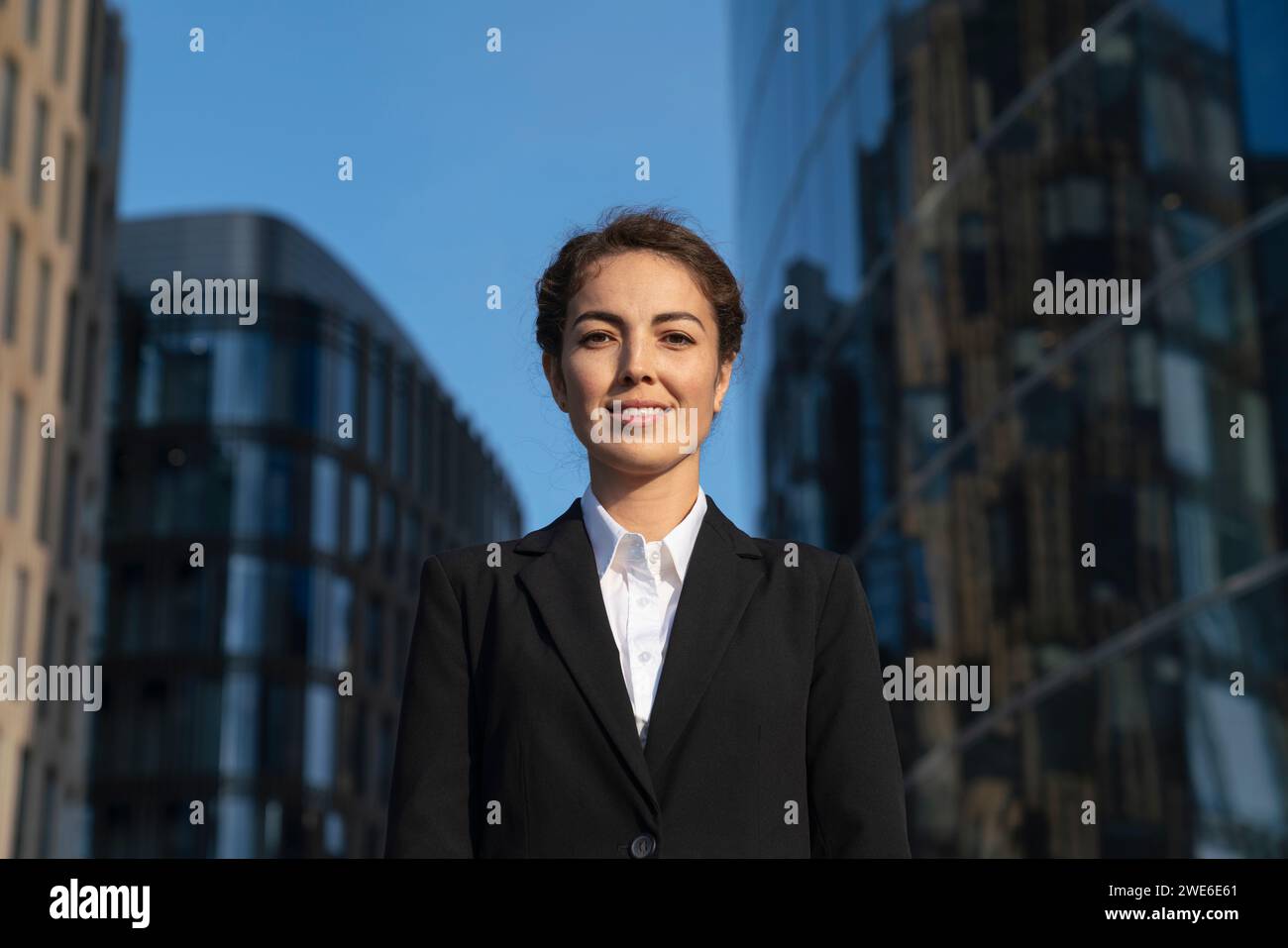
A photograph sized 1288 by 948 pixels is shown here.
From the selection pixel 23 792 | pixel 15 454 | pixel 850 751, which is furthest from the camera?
pixel 23 792

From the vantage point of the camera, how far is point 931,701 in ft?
65.9

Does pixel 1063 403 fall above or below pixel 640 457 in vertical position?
above

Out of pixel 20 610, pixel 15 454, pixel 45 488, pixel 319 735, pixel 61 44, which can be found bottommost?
pixel 319 735

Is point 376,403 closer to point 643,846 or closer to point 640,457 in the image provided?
point 640,457

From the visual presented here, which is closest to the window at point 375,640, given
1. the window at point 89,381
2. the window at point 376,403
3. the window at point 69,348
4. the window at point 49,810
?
the window at point 376,403

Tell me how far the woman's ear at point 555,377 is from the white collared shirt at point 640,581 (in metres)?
0.18

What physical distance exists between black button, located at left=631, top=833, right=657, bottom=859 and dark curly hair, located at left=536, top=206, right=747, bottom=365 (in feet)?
2.86

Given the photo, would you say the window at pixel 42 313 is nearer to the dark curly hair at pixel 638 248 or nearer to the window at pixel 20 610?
the window at pixel 20 610

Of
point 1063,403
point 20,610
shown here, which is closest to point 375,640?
point 20,610

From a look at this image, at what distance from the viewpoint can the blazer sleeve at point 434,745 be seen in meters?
2.59

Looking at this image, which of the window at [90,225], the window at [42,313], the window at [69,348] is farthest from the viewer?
the window at [90,225]

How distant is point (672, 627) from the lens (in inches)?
104

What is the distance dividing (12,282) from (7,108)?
4.59 meters
